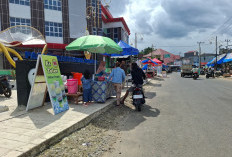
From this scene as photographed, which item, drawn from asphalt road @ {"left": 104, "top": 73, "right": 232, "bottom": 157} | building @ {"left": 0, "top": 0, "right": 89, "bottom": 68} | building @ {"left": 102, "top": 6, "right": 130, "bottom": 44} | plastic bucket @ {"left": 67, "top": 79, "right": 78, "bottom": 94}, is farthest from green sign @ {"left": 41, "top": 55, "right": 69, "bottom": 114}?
building @ {"left": 102, "top": 6, "right": 130, "bottom": 44}

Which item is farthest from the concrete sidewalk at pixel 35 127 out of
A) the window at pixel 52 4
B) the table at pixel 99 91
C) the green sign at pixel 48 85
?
the window at pixel 52 4

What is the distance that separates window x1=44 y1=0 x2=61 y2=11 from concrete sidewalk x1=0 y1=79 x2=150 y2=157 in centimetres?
2307

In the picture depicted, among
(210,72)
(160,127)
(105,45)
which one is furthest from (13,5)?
(210,72)

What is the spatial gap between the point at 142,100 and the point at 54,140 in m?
4.18

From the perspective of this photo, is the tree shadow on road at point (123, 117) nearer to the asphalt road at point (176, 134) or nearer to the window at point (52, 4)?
the asphalt road at point (176, 134)

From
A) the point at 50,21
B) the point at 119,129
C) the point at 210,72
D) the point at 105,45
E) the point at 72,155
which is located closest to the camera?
the point at 72,155

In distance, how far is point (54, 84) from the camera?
18.4 ft

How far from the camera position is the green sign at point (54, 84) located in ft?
17.6

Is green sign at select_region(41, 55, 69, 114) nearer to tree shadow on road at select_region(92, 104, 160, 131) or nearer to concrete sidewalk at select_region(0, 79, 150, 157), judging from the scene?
concrete sidewalk at select_region(0, 79, 150, 157)

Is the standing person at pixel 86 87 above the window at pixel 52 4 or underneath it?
underneath

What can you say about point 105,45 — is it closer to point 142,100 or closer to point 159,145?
point 142,100

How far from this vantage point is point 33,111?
5715 millimetres

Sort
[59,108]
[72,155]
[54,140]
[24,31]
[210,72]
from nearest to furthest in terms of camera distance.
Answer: [72,155]
[54,140]
[59,108]
[24,31]
[210,72]

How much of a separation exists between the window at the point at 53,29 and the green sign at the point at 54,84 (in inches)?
845
